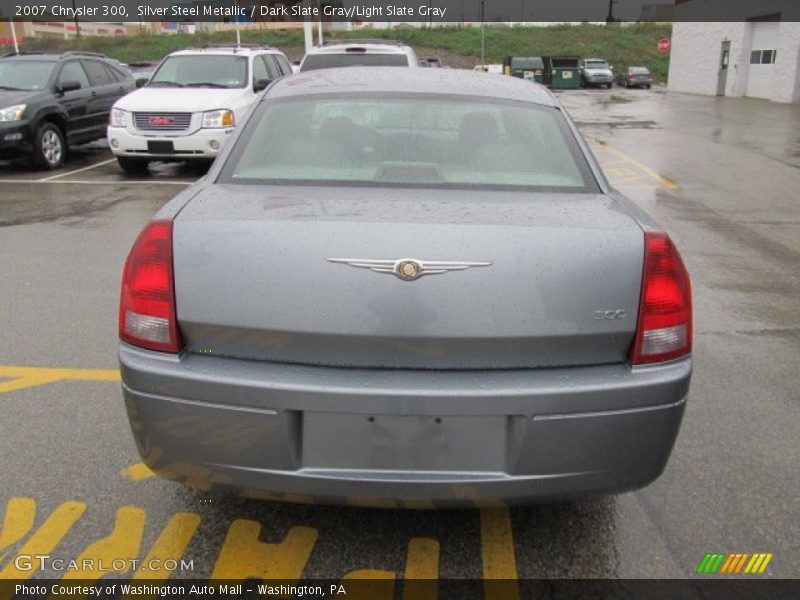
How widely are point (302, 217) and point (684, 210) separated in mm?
7419

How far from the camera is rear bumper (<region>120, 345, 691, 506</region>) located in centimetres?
210

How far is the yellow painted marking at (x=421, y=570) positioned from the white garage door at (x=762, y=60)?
102 feet

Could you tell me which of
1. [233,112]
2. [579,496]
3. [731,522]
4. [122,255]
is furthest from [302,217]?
[233,112]

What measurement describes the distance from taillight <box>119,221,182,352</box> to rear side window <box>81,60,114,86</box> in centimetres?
1170

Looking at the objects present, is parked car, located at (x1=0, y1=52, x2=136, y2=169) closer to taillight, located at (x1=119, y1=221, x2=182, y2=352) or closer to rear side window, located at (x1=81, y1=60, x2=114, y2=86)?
rear side window, located at (x1=81, y1=60, x2=114, y2=86)

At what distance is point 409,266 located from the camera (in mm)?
2088

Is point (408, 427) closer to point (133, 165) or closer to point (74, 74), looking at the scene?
point (133, 165)

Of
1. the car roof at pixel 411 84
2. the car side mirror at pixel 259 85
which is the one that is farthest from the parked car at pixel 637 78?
the car roof at pixel 411 84

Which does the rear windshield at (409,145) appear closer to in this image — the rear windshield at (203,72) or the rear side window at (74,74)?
the rear windshield at (203,72)

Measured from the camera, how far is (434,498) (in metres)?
2.17

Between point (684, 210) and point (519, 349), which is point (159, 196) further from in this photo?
point (519, 349)

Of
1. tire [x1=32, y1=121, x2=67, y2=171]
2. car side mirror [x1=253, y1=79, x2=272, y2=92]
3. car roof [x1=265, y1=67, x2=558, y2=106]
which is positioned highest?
car roof [x1=265, y1=67, x2=558, y2=106]

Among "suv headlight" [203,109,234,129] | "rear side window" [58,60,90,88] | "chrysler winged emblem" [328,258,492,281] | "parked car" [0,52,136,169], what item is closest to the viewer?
"chrysler winged emblem" [328,258,492,281]

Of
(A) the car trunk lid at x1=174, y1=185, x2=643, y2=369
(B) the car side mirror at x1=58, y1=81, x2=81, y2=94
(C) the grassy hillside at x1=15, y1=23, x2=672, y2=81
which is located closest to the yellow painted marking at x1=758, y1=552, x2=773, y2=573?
(A) the car trunk lid at x1=174, y1=185, x2=643, y2=369
